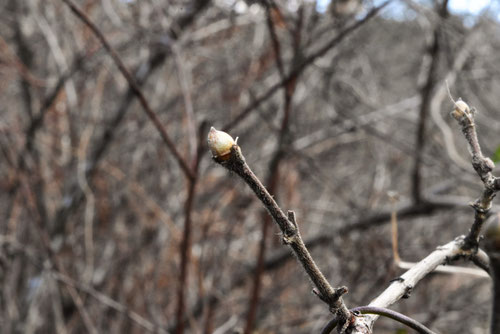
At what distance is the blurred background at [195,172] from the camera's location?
185 cm

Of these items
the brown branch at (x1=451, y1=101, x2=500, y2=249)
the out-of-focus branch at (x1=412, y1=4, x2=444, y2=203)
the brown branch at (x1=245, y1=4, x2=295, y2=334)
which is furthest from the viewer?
the out-of-focus branch at (x1=412, y1=4, x2=444, y2=203)

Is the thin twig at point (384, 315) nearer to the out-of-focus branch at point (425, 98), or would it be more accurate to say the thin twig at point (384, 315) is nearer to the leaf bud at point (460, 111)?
the leaf bud at point (460, 111)

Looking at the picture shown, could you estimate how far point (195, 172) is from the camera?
4.01ft

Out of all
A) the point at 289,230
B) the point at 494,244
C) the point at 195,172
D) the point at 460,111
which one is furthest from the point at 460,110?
the point at 195,172

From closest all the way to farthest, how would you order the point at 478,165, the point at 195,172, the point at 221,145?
the point at 221,145, the point at 478,165, the point at 195,172

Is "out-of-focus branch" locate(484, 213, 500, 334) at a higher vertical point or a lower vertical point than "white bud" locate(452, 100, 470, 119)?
lower

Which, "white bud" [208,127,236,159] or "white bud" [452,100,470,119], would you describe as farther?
"white bud" [452,100,470,119]

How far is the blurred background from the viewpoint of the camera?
73.0 inches

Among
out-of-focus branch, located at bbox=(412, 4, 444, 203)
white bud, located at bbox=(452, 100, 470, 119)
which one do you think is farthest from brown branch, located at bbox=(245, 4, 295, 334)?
white bud, located at bbox=(452, 100, 470, 119)

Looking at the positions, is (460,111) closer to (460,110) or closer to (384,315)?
(460,110)

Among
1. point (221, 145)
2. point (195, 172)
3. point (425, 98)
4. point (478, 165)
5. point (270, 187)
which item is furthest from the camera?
point (425, 98)

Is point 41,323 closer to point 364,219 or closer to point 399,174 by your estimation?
point 364,219

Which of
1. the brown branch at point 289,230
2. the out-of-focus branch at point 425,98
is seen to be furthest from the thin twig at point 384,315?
the out-of-focus branch at point 425,98

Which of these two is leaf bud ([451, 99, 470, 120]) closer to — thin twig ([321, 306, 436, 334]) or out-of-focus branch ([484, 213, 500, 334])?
out-of-focus branch ([484, 213, 500, 334])
